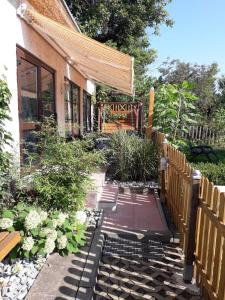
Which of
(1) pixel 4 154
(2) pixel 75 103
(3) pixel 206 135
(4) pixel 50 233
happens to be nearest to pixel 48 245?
(4) pixel 50 233

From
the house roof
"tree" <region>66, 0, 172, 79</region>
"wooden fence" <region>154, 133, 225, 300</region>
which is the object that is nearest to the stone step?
Answer: "wooden fence" <region>154, 133, 225, 300</region>

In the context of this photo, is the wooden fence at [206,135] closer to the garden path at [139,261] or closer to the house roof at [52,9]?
the house roof at [52,9]

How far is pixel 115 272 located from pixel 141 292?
486 mm

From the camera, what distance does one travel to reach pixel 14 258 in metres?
3.43

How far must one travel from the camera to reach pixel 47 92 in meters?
7.51

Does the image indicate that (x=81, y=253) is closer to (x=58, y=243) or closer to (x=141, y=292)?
(x=58, y=243)

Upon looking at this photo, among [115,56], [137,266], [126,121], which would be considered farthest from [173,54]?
[137,266]

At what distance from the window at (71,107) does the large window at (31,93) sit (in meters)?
2.22

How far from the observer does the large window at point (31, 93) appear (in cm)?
561

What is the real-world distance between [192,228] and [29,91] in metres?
4.18

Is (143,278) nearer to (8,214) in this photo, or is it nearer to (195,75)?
(8,214)

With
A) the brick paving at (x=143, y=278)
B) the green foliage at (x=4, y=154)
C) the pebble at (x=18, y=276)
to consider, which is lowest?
the brick paving at (x=143, y=278)

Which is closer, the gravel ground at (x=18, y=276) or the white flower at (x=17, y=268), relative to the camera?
the gravel ground at (x=18, y=276)

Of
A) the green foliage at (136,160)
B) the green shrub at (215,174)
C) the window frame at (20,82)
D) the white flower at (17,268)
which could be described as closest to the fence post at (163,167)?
the green shrub at (215,174)
